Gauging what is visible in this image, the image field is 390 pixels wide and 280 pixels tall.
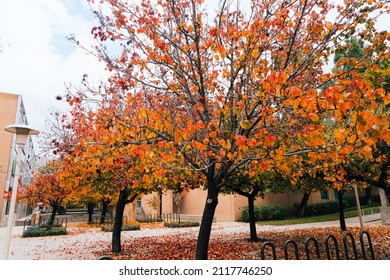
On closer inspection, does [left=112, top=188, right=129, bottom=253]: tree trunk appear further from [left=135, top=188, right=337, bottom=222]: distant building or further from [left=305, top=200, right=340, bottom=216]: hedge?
[left=305, top=200, right=340, bottom=216]: hedge

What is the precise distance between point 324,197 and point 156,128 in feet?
77.7

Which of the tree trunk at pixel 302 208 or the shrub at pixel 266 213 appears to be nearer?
the shrub at pixel 266 213

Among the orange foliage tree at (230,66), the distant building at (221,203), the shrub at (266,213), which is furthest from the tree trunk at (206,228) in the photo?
the shrub at (266,213)

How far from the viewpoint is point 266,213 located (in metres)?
20.8

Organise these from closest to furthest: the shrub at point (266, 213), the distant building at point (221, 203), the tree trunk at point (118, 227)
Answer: the tree trunk at point (118, 227), the shrub at point (266, 213), the distant building at point (221, 203)

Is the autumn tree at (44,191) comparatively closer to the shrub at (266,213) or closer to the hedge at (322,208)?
the shrub at (266,213)

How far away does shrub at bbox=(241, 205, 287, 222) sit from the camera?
20.7m

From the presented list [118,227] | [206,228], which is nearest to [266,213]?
[118,227]

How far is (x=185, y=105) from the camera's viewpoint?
6.59 meters

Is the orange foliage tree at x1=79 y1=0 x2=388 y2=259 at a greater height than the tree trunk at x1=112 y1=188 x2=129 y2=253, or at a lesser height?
greater

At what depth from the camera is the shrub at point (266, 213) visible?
814 inches

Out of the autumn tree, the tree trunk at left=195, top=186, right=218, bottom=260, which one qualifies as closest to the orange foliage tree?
the tree trunk at left=195, top=186, right=218, bottom=260

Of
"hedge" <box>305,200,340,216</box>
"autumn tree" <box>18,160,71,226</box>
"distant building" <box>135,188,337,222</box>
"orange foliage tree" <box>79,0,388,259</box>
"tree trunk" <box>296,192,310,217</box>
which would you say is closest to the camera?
"orange foliage tree" <box>79,0,388,259</box>
